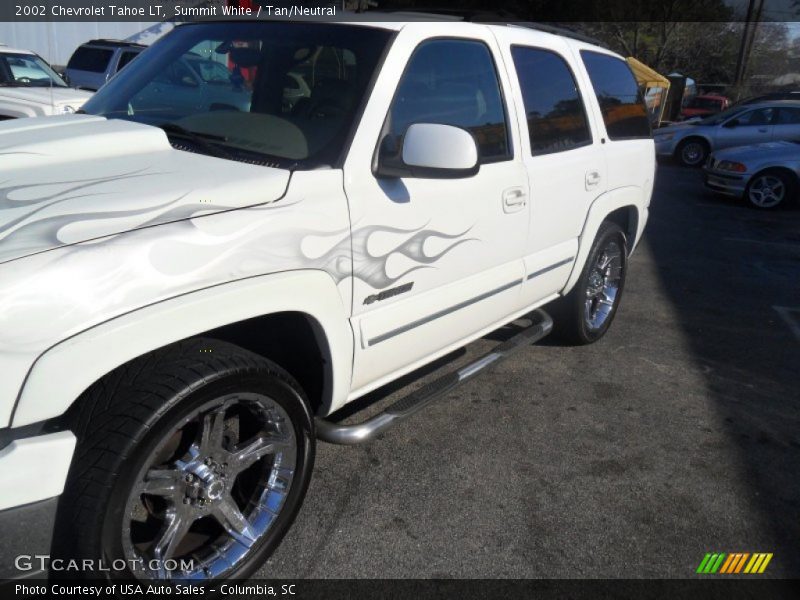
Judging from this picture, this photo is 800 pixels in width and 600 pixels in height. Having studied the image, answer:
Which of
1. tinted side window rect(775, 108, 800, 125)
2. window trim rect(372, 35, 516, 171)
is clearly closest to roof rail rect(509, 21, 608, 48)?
window trim rect(372, 35, 516, 171)

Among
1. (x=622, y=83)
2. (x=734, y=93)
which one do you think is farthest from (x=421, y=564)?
(x=734, y=93)

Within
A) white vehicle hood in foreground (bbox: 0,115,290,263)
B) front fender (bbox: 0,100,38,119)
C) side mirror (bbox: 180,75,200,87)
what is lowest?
front fender (bbox: 0,100,38,119)

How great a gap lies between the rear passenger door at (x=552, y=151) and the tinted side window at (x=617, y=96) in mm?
287

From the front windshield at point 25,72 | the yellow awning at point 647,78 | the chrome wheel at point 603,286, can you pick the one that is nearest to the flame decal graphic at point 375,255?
the chrome wheel at point 603,286

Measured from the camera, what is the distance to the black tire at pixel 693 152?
53.1 feet

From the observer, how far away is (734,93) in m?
29.8

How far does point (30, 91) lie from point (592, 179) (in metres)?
6.71

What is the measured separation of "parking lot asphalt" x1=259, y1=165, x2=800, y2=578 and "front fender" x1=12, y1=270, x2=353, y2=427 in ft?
2.60

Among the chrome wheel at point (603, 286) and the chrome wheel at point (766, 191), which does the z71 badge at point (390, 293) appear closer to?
the chrome wheel at point (603, 286)

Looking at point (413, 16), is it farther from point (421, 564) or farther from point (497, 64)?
point (421, 564)

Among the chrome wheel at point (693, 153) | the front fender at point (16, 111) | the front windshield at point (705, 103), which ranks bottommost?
the chrome wheel at point (693, 153)

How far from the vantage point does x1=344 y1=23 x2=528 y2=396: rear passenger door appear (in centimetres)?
255

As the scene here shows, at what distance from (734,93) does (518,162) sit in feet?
102

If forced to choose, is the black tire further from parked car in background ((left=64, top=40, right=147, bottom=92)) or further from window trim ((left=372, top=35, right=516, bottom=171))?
window trim ((left=372, top=35, right=516, bottom=171))
